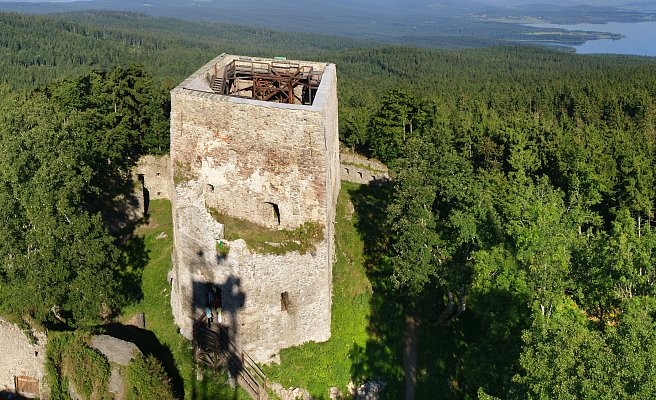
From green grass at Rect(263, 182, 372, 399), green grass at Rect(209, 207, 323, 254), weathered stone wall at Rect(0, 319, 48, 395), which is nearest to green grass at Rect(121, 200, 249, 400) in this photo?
green grass at Rect(263, 182, 372, 399)

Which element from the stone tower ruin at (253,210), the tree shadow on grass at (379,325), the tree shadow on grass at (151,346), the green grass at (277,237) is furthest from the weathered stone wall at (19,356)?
the tree shadow on grass at (379,325)

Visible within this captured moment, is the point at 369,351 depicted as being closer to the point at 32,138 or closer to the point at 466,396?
the point at 466,396

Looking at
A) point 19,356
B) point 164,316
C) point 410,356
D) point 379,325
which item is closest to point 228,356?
point 164,316

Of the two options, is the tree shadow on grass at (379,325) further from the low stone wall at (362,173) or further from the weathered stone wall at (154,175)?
the weathered stone wall at (154,175)

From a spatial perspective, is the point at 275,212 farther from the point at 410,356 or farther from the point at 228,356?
the point at 410,356

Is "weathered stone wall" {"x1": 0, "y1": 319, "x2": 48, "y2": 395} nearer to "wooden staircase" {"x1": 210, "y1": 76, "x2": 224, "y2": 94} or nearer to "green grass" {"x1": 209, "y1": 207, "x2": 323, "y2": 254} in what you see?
"green grass" {"x1": 209, "y1": 207, "x2": 323, "y2": 254}

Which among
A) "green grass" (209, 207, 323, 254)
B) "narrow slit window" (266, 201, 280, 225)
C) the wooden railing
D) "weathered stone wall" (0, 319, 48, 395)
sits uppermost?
"narrow slit window" (266, 201, 280, 225)

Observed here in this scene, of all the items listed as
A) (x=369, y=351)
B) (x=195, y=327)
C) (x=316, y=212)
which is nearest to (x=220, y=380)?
(x=195, y=327)
